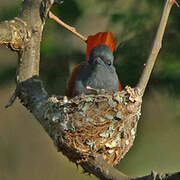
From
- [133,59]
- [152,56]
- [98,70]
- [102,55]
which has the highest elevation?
[152,56]

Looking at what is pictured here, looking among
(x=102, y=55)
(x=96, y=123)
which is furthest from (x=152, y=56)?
(x=102, y=55)

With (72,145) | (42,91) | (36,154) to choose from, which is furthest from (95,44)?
(36,154)

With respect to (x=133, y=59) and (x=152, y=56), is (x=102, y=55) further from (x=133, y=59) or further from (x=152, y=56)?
(x=133, y=59)

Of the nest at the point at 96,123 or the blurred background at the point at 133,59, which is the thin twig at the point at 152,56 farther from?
the blurred background at the point at 133,59

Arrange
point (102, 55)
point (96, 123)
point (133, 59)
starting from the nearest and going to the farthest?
point (96, 123) < point (102, 55) < point (133, 59)

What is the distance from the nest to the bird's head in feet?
1.71

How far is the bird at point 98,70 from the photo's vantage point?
4.64 meters

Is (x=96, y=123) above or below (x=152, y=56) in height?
below

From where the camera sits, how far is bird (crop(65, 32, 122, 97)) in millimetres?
4637

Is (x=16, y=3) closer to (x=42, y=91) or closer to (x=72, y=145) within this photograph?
(x=42, y=91)

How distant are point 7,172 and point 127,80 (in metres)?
2.15

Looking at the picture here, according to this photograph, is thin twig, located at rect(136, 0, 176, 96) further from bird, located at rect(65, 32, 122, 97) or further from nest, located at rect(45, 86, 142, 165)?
bird, located at rect(65, 32, 122, 97)

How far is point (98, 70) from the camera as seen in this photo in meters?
4.70

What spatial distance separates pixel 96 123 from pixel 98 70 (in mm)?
761
